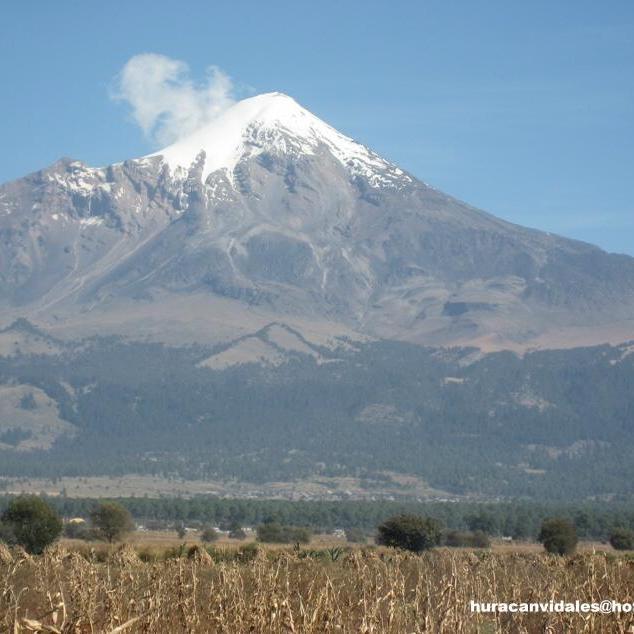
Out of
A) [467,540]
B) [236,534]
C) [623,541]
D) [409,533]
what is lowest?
[236,534]

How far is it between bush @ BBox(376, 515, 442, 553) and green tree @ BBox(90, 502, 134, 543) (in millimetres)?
18364

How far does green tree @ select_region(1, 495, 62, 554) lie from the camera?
63.1 meters

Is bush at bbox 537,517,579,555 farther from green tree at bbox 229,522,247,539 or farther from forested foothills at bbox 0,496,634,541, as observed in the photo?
forested foothills at bbox 0,496,634,541

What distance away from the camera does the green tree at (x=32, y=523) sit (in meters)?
63.1

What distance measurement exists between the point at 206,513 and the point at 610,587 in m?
129

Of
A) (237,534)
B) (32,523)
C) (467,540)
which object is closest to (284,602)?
(32,523)

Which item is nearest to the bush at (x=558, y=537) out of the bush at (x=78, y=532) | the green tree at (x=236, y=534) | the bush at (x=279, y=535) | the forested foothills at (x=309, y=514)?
the bush at (x=279, y=535)

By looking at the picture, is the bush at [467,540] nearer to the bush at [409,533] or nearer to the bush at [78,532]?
the bush at [409,533]

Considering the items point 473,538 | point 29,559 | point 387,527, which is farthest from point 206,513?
point 29,559

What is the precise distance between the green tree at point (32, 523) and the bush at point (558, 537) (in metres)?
25.6

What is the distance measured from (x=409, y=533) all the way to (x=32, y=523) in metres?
20.2

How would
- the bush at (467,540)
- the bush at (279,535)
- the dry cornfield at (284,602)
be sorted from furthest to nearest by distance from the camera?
the bush at (279,535) → the bush at (467,540) → the dry cornfield at (284,602)

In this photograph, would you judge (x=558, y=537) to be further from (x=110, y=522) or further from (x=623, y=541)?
(x=110, y=522)

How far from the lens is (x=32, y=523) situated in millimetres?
64938
